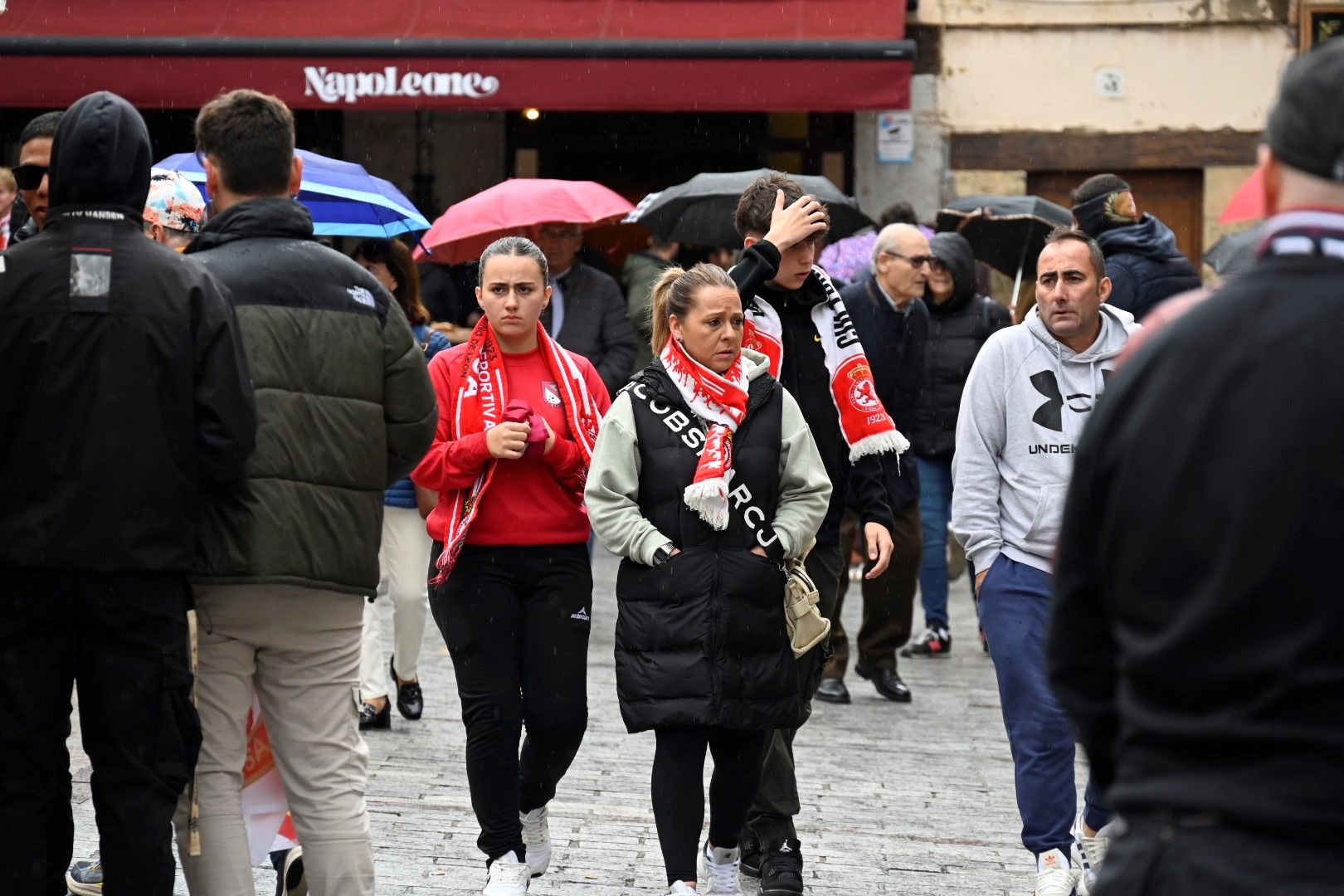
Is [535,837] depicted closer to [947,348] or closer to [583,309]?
[583,309]

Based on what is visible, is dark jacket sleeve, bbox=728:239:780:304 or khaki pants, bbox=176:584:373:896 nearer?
khaki pants, bbox=176:584:373:896

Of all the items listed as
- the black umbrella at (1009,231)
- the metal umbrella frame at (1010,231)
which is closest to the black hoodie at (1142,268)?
the metal umbrella frame at (1010,231)

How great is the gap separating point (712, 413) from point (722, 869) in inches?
52.9

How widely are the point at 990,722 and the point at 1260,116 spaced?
338 inches

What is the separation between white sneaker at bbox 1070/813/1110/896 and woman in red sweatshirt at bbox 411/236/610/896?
1522mm

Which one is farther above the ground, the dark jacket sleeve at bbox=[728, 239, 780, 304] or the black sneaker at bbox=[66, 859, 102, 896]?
the dark jacket sleeve at bbox=[728, 239, 780, 304]

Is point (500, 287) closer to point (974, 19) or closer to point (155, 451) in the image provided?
point (155, 451)

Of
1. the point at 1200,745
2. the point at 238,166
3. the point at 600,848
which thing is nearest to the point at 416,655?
the point at 600,848

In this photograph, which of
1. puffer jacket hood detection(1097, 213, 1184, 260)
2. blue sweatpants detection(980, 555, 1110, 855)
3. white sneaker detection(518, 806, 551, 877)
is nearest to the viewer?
blue sweatpants detection(980, 555, 1110, 855)

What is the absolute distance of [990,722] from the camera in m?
8.27

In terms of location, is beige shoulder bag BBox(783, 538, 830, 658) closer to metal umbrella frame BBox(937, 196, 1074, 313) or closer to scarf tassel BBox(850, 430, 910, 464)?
scarf tassel BBox(850, 430, 910, 464)

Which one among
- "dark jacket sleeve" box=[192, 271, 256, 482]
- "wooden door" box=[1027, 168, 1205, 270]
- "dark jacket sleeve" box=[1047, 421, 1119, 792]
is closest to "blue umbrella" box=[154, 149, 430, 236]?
"dark jacket sleeve" box=[192, 271, 256, 482]

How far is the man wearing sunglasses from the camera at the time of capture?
5223mm

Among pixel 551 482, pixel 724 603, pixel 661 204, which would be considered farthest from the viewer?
pixel 661 204
